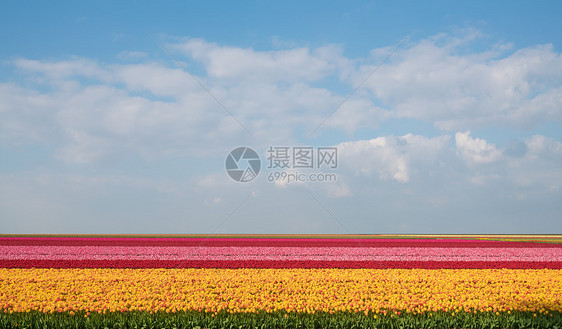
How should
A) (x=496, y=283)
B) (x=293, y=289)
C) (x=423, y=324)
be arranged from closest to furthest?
(x=423, y=324) → (x=293, y=289) → (x=496, y=283)

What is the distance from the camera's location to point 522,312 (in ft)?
34.7

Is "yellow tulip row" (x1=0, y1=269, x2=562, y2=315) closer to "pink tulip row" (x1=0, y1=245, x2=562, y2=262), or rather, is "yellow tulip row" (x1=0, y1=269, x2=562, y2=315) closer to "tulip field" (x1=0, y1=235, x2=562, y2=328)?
"tulip field" (x1=0, y1=235, x2=562, y2=328)

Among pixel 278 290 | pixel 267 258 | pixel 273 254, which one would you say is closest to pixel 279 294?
pixel 278 290

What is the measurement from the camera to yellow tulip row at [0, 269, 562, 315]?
10656 mm

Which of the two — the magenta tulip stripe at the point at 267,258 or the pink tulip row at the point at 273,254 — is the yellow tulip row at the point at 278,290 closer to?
the magenta tulip stripe at the point at 267,258

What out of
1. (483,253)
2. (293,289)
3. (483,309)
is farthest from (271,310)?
(483,253)

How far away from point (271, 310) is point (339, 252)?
15.4m

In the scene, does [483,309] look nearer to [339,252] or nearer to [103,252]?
[339,252]

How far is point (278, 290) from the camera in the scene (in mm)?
12750

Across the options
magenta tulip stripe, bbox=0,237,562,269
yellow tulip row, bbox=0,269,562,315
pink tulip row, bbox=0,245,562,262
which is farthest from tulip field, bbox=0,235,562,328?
pink tulip row, bbox=0,245,562,262

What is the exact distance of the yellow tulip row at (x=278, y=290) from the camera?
420 inches

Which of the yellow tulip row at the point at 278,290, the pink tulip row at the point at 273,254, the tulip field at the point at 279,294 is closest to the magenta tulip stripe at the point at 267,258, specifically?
the pink tulip row at the point at 273,254

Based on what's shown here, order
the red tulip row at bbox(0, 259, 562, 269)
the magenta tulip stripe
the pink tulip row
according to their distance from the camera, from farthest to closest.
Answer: the pink tulip row
the magenta tulip stripe
the red tulip row at bbox(0, 259, 562, 269)

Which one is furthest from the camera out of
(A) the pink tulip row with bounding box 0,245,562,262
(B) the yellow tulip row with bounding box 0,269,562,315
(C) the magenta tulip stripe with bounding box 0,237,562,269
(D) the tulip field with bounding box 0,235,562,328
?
(A) the pink tulip row with bounding box 0,245,562,262
